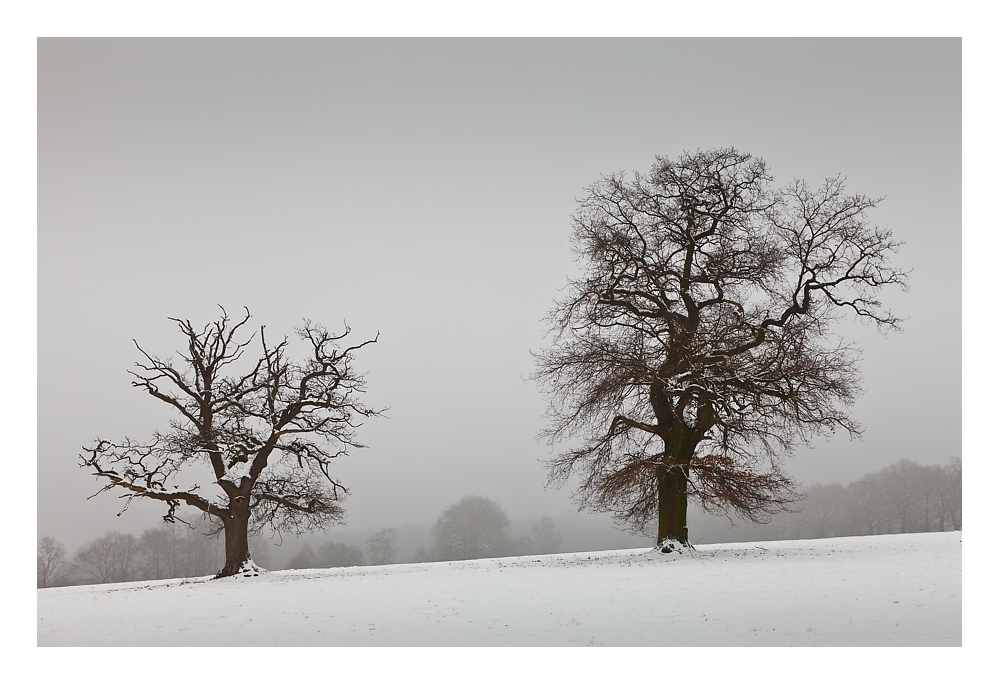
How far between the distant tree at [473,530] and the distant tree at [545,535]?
99 centimetres

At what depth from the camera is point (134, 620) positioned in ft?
41.9

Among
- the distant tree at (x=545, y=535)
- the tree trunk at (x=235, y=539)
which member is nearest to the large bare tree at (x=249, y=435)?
the tree trunk at (x=235, y=539)

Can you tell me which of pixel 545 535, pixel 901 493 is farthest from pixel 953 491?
pixel 545 535

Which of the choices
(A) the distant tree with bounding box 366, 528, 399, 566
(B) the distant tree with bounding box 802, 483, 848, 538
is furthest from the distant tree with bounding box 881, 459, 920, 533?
(A) the distant tree with bounding box 366, 528, 399, 566

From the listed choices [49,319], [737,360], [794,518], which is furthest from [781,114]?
[49,319]

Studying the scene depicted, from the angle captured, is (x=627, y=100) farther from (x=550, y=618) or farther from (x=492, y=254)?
(x=550, y=618)

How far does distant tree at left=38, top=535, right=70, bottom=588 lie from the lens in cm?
1742

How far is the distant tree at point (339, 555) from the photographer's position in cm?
2189

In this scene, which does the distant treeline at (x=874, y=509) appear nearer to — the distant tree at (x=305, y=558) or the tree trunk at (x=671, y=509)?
the tree trunk at (x=671, y=509)

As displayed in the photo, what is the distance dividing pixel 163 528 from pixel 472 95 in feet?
46.0

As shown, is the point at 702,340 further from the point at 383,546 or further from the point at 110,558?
the point at 110,558

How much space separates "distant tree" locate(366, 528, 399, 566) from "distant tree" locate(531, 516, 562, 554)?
15.8ft

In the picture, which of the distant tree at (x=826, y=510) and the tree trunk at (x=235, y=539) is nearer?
the tree trunk at (x=235, y=539)
